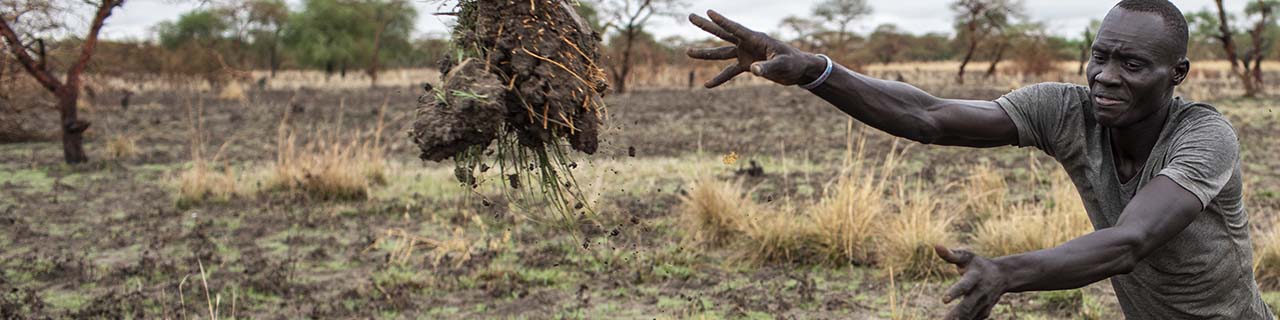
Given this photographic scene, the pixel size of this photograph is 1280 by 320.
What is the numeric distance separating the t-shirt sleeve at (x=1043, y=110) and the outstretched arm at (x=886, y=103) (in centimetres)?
4

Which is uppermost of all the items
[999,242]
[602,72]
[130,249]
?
[602,72]

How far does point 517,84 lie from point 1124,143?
1.60m

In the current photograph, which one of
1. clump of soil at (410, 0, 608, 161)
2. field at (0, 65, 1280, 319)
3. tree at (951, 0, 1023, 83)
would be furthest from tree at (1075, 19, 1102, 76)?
clump of soil at (410, 0, 608, 161)

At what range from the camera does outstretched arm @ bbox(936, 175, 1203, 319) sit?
1841 mm

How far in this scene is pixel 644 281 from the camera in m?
5.88

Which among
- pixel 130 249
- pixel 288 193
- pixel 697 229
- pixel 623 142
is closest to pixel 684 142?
pixel 623 142

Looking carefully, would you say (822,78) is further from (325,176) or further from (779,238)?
(325,176)

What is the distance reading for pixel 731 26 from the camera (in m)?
2.71

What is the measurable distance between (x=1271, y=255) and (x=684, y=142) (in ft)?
26.5

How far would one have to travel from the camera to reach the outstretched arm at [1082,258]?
1.84 m

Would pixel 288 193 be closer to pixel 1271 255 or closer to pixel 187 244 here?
pixel 187 244

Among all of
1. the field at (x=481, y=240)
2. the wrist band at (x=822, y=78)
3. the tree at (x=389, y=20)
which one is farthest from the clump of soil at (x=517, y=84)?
the tree at (x=389, y=20)

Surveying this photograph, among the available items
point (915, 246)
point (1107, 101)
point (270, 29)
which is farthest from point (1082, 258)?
point (270, 29)

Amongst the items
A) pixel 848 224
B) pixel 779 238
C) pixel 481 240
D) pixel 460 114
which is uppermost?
pixel 460 114
